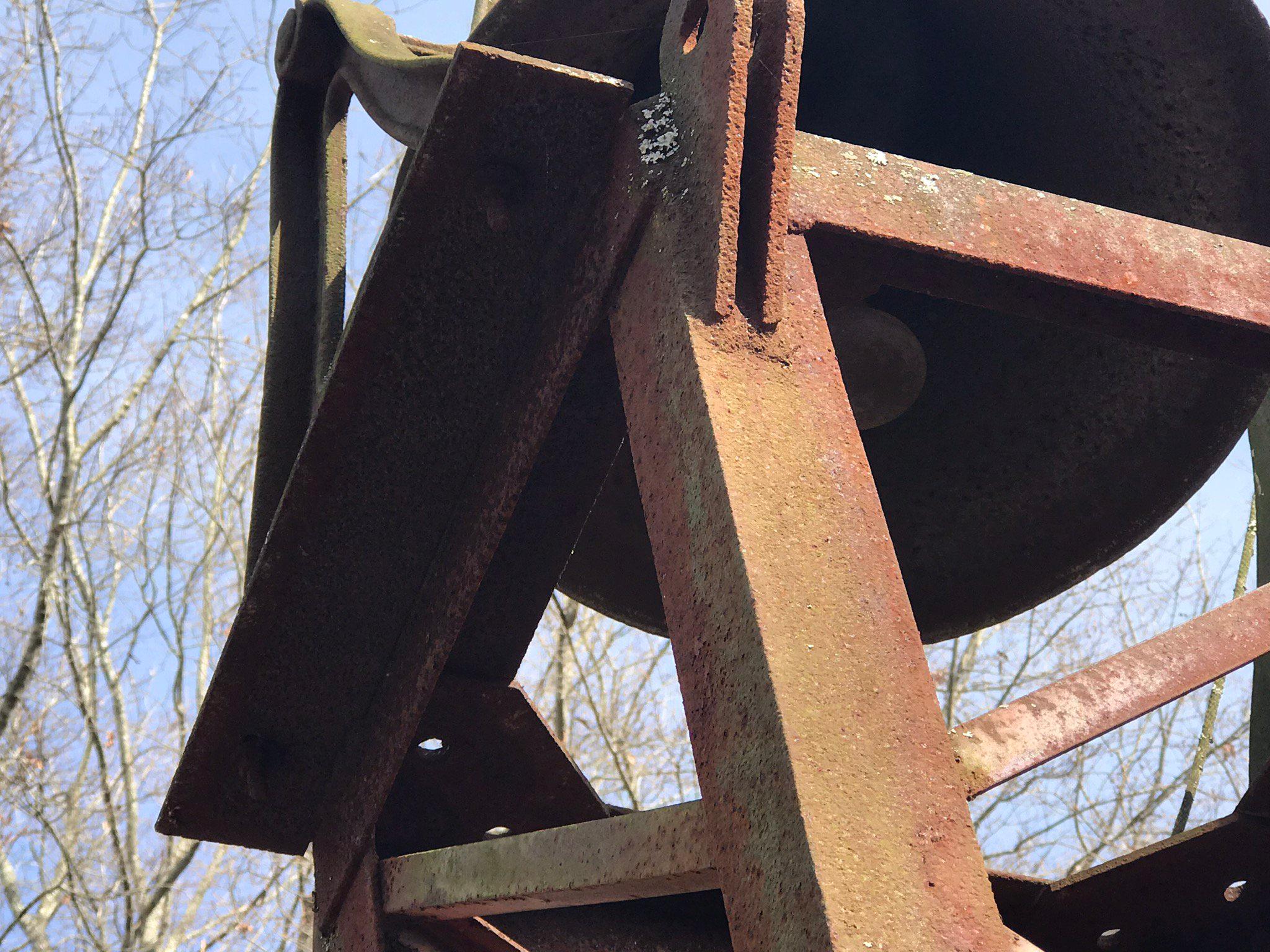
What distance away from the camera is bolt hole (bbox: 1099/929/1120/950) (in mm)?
2650

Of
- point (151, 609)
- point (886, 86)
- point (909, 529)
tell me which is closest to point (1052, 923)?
point (909, 529)

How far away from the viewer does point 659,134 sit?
1.67m

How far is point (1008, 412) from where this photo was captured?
293 centimetres

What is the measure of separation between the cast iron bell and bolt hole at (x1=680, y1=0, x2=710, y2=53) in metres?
0.86

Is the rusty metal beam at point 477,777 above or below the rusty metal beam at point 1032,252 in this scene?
below

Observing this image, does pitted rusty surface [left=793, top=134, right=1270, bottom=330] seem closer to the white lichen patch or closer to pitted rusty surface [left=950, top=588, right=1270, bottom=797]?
the white lichen patch

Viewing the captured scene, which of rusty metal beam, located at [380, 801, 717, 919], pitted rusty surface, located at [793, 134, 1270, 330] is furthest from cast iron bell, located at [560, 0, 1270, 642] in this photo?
rusty metal beam, located at [380, 801, 717, 919]

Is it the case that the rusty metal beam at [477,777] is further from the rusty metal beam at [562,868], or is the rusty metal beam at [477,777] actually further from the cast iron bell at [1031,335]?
the cast iron bell at [1031,335]

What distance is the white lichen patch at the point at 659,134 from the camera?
1641 millimetres

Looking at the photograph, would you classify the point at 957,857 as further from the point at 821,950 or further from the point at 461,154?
the point at 461,154

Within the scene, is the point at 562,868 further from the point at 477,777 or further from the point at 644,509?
the point at 477,777

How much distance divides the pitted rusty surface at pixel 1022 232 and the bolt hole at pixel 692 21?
193 mm

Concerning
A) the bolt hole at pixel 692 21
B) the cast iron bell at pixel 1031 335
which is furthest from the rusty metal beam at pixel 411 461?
the cast iron bell at pixel 1031 335

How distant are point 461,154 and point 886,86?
4.38 feet
